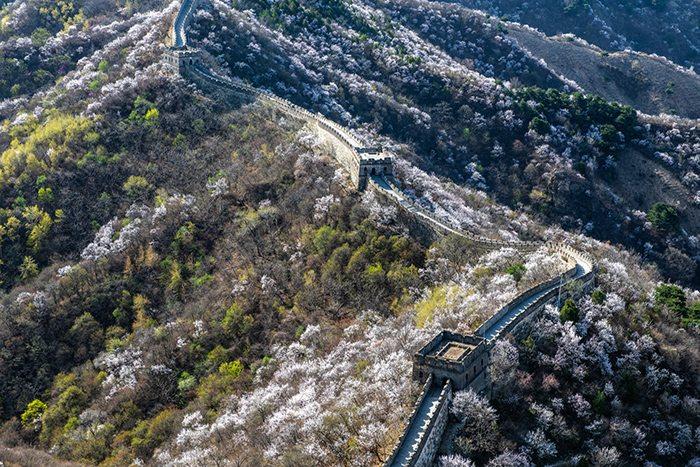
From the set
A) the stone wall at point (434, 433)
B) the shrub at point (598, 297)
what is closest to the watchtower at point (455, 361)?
the stone wall at point (434, 433)

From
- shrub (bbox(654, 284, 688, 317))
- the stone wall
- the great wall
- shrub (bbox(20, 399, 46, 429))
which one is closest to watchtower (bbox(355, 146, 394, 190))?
the great wall

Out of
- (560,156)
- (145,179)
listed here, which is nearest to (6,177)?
(145,179)

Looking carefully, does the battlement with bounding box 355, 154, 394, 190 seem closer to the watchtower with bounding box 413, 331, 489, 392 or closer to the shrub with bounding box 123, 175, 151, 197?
the shrub with bounding box 123, 175, 151, 197

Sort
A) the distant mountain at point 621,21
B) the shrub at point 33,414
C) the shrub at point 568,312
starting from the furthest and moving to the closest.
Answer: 1. the distant mountain at point 621,21
2. the shrub at point 33,414
3. the shrub at point 568,312

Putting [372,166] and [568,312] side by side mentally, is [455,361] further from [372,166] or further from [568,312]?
[372,166]

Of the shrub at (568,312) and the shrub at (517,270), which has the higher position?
the shrub at (568,312)

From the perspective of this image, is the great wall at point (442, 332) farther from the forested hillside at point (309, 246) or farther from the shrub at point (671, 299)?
the shrub at point (671, 299)

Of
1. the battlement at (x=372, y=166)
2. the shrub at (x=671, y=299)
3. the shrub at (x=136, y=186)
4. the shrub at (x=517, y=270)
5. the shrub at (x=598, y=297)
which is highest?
the shrub at (x=598, y=297)

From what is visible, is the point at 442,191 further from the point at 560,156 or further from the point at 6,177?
the point at 6,177
